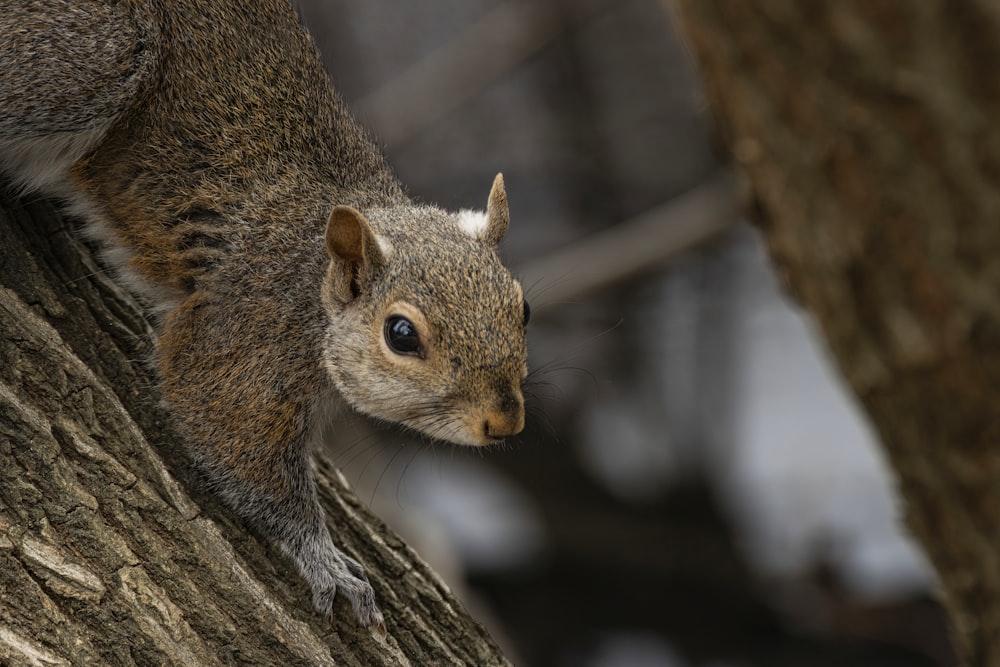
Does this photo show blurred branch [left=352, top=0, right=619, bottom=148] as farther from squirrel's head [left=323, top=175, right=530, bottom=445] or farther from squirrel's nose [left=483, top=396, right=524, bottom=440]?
squirrel's nose [left=483, top=396, right=524, bottom=440]

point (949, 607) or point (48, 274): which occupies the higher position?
point (949, 607)

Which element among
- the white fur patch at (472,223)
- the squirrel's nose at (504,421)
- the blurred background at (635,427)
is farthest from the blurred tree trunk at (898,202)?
the blurred background at (635,427)

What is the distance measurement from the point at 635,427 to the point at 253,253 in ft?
17.8

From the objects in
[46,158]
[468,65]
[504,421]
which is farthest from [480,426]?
[468,65]

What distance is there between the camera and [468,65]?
21.2ft

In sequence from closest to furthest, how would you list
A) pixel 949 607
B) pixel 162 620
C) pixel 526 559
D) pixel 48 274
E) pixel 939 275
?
pixel 939 275 → pixel 949 607 → pixel 162 620 → pixel 48 274 → pixel 526 559

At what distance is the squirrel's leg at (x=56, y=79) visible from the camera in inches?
119

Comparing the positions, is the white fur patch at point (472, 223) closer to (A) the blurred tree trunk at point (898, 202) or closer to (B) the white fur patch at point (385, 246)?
(B) the white fur patch at point (385, 246)

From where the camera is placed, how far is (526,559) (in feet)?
27.1

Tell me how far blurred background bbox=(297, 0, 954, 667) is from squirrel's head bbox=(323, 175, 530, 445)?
387cm

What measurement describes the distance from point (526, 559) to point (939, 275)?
7.18 m

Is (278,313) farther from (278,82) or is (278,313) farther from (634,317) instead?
(634,317)

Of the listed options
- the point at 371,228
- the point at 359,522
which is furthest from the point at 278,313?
the point at 359,522

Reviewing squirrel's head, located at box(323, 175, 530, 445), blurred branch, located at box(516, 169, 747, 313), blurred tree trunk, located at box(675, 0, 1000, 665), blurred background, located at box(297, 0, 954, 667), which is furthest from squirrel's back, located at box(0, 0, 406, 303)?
blurred background, located at box(297, 0, 954, 667)
